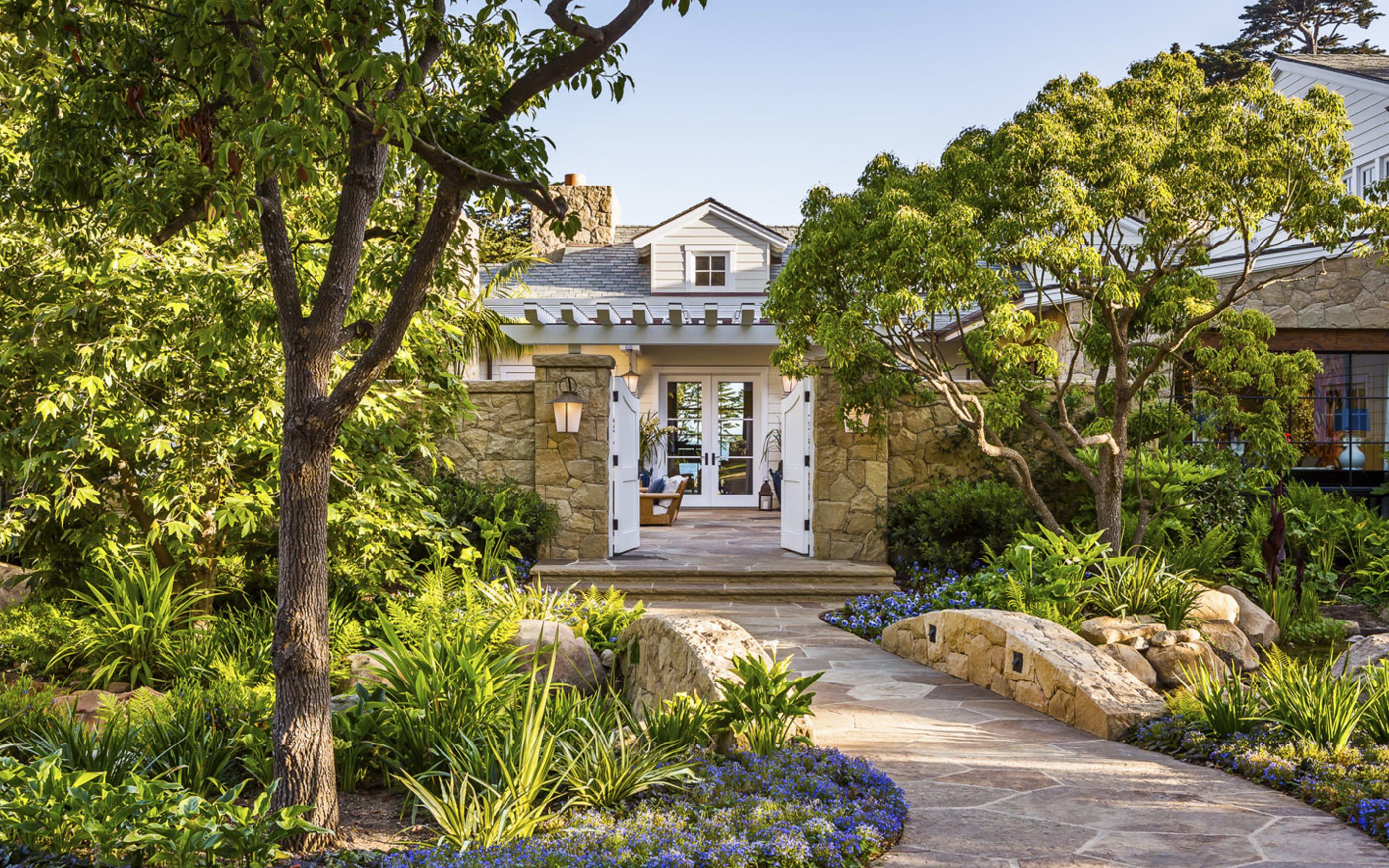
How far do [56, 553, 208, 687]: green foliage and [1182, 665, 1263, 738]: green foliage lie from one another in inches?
205

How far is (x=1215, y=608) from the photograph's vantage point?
6.94m

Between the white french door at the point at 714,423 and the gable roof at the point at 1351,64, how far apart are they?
9.26 metres

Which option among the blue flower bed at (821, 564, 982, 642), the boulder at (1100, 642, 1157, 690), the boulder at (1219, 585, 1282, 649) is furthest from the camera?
the blue flower bed at (821, 564, 982, 642)

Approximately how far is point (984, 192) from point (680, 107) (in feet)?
9.98

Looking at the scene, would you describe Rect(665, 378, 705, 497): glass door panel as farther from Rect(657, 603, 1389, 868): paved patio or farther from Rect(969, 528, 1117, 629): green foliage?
Rect(657, 603, 1389, 868): paved patio

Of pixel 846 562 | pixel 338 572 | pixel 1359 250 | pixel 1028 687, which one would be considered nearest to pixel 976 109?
A: pixel 1359 250

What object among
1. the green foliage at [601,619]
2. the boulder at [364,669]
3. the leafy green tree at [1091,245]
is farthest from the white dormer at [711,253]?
the boulder at [364,669]

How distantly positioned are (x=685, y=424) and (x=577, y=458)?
6479mm

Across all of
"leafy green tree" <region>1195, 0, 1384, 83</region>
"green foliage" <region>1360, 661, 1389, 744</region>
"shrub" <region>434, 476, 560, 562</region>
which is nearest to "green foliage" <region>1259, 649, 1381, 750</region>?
"green foliage" <region>1360, 661, 1389, 744</region>

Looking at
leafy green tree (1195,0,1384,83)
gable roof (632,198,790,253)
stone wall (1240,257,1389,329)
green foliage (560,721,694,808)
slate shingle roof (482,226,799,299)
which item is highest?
leafy green tree (1195,0,1384,83)

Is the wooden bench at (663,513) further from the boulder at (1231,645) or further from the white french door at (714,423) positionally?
the boulder at (1231,645)

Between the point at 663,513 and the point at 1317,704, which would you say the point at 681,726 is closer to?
the point at 1317,704

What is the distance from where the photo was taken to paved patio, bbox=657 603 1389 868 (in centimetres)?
333

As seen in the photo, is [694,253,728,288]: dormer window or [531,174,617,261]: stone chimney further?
[531,174,617,261]: stone chimney
